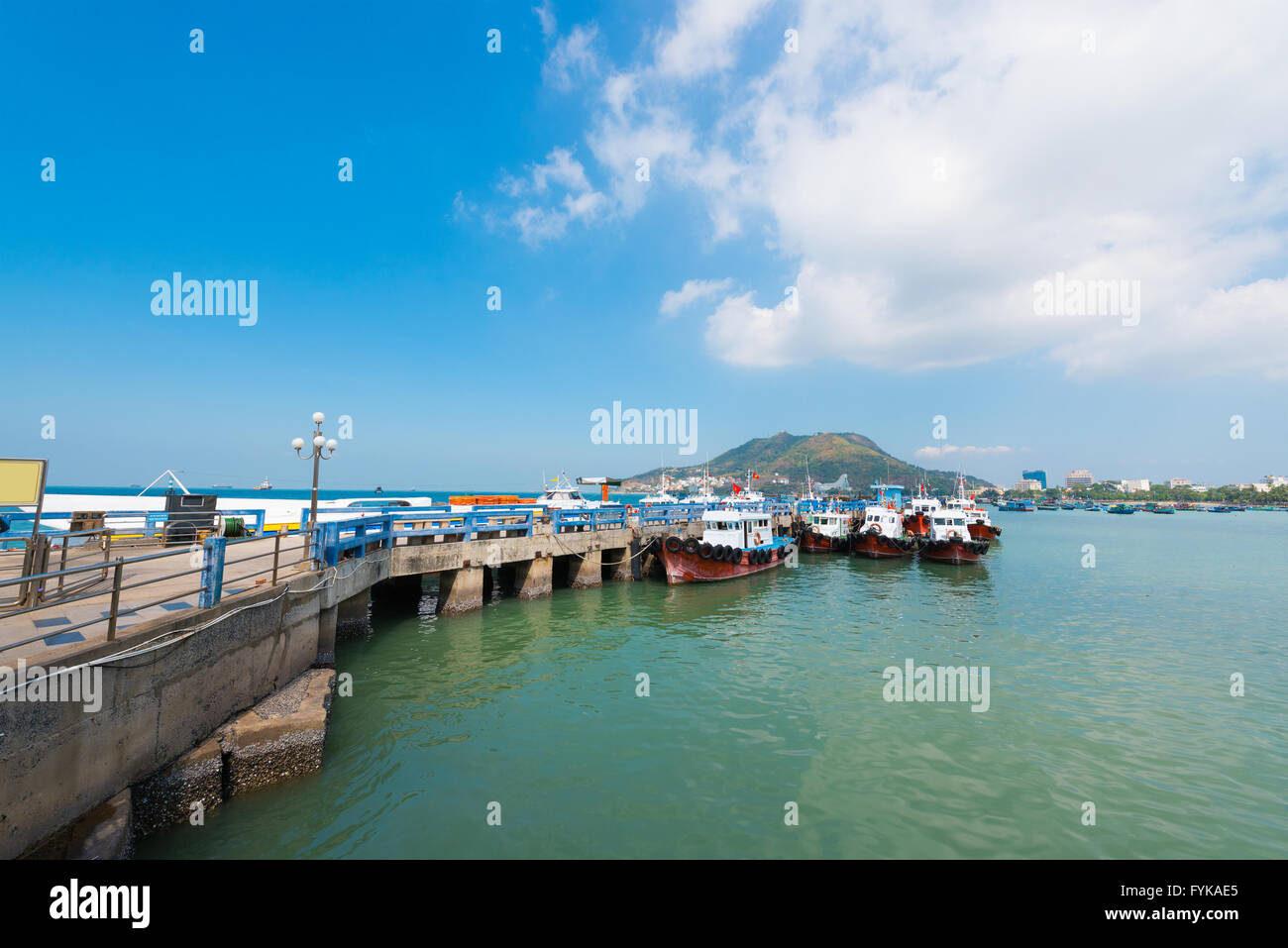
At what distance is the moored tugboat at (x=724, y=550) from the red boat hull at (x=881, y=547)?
427 inches

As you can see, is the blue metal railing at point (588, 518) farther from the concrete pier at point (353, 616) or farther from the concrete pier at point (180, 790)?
the concrete pier at point (180, 790)

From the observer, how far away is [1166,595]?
24.7 metres

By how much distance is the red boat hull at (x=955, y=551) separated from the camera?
1409 inches

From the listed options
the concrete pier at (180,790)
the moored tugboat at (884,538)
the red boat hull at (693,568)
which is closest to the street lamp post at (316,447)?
the concrete pier at (180,790)

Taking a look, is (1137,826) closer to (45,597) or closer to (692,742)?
(692,742)

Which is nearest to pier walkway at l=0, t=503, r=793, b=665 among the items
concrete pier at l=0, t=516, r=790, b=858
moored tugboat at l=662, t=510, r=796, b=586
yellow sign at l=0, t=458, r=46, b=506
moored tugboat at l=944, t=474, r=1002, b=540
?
concrete pier at l=0, t=516, r=790, b=858

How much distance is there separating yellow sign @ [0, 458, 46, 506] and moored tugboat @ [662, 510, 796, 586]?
19.9 meters

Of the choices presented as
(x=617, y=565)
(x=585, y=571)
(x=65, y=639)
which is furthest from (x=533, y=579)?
(x=65, y=639)

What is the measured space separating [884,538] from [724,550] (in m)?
19.2

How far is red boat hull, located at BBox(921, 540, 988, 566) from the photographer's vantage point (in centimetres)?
3578

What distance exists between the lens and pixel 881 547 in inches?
1531
